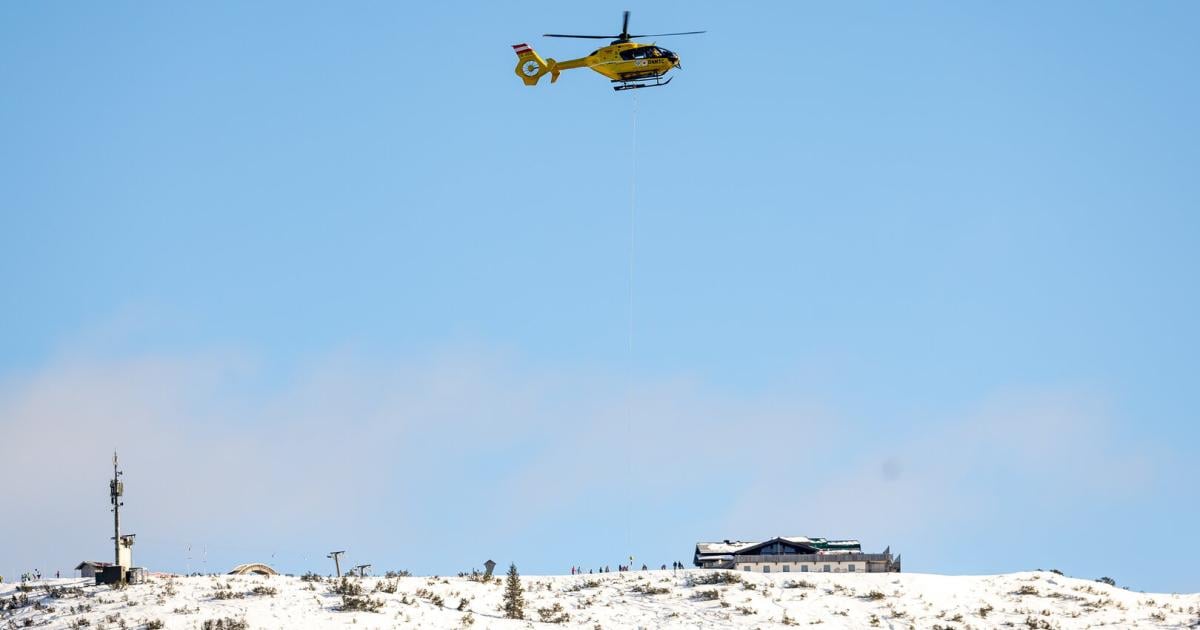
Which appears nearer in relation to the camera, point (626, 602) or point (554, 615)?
point (554, 615)

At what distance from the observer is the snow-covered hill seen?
74.2 metres

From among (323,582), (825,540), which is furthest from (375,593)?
(825,540)

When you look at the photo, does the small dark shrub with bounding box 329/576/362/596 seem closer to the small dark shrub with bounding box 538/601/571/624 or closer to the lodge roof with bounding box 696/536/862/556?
the small dark shrub with bounding box 538/601/571/624

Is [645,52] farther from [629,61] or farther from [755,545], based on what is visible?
[755,545]

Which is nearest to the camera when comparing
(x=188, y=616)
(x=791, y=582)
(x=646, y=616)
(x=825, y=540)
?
(x=188, y=616)

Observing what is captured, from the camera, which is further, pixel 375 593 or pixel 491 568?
pixel 491 568

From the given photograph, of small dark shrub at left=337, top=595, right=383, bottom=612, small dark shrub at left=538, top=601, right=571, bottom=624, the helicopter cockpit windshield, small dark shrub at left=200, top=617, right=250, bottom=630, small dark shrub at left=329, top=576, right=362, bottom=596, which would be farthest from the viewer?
the helicopter cockpit windshield

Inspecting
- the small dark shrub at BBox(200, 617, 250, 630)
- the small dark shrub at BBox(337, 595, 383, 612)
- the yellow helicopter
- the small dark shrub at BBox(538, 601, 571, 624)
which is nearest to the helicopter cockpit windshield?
the yellow helicopter

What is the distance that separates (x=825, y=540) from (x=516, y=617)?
142ft

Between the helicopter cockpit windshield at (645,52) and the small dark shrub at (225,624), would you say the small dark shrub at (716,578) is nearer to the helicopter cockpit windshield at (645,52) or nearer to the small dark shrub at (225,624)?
the small dark shrub at (225,624)

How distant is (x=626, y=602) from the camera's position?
270 ft

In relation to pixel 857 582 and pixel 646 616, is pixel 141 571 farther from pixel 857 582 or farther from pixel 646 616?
pixel 857 582

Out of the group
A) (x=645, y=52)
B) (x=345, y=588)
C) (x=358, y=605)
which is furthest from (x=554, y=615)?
(x=645, y=52)

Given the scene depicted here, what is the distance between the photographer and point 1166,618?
80.2 meters
